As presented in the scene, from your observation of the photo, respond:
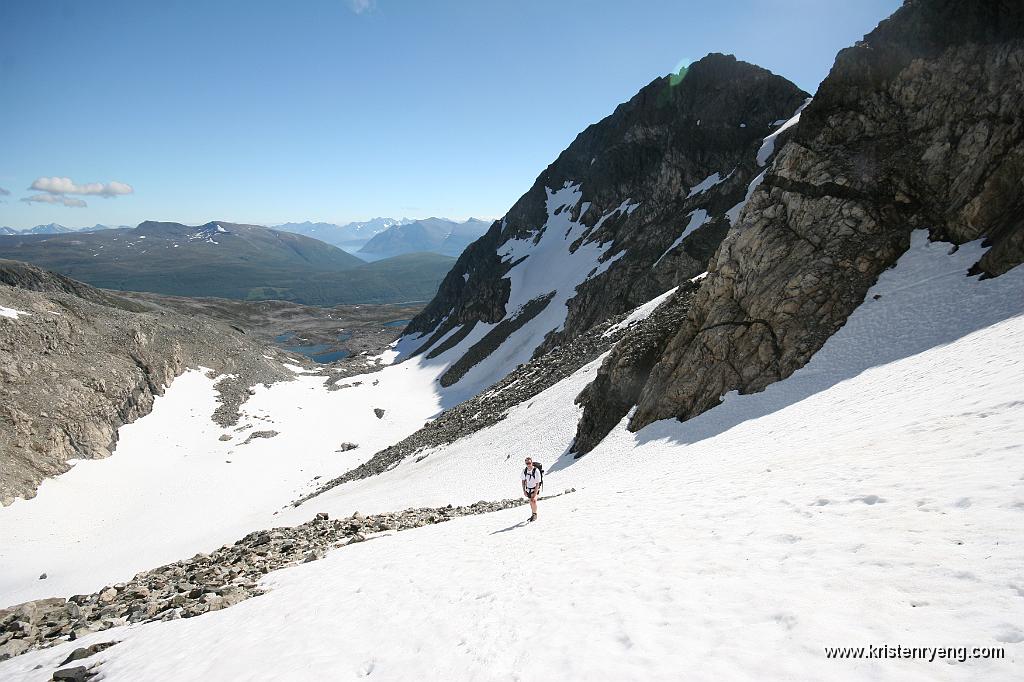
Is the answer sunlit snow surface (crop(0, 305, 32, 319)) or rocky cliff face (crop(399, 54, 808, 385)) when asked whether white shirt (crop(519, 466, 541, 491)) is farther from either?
sunlit snow surface (crop(0, 305, 32, 319))

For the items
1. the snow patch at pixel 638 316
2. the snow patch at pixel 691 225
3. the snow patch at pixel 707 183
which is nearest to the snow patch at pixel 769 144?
the snow patch at pixel 707 183

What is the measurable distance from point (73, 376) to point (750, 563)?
58.0 metres

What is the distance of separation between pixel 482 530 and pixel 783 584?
941 cm

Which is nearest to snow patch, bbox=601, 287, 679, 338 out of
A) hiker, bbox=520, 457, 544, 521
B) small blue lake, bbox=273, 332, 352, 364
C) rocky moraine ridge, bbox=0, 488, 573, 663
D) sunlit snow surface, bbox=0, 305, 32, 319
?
rocky moraine ridge, bbox=0, 488, 573, 663

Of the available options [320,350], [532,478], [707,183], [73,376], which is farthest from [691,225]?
[320,350]

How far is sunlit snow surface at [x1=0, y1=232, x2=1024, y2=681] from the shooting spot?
16.5 ft

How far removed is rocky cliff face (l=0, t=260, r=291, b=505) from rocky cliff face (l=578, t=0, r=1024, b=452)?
45283mm

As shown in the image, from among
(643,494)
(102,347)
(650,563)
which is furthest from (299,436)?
(650,563)

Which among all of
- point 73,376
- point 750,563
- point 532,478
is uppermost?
point 73,376

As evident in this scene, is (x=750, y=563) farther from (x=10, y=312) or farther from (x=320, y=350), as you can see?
(x=320, y=350)

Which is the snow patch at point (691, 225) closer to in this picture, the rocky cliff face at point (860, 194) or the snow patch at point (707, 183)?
the snow patch at point (707, 183)

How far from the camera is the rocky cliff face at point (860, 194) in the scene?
63.2 ft

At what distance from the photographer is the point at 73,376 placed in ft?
142

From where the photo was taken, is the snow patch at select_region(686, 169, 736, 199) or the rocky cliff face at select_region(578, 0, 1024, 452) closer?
the rocky cliff face at select_region(578, 0, 1024, 452)
